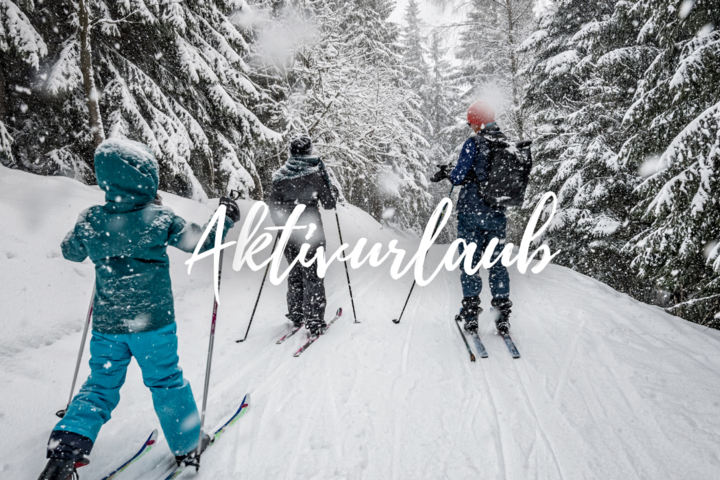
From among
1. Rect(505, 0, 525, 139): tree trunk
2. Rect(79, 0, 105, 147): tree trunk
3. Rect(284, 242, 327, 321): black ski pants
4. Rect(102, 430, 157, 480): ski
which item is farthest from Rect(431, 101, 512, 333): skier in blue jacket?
Rect(505, 0, 525, 139): tree trunk

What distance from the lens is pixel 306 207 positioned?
4.36 m

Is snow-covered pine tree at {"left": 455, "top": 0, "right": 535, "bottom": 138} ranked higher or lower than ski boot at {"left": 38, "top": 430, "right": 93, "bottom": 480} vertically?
higher

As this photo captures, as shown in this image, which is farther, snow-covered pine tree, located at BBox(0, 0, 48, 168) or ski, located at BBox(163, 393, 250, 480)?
snow-covered pine tree, located at BBox(0, 0, 48, 168)

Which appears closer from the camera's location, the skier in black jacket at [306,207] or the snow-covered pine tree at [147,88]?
the skier in black jacket at [306,207]

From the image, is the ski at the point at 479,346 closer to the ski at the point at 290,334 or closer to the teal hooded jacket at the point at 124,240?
the ski at the point at 290,334

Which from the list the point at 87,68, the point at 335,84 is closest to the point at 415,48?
the point at 335,84

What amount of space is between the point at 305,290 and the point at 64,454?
2738mm

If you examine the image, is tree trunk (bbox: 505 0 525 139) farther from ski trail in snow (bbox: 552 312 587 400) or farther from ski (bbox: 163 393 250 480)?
ski (bbox: 163 393 250 480)

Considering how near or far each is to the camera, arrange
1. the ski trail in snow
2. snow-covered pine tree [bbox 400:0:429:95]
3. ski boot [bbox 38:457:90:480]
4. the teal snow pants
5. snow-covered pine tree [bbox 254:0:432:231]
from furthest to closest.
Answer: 1. snow-covered pine tree [bbox 400:0:429:95]
2. snow-covered pine tree [bbox 254:0:432:231]
3. the ski trail in snow
4. the teal snow pants
5. ski boot [bbox 38:457:90:480]

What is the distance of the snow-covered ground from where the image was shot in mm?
2156

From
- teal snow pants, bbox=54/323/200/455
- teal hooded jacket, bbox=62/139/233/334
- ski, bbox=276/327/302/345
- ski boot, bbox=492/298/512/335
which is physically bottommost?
ski, bbox=276/327/302/345

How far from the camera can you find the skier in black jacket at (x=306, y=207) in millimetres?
4270

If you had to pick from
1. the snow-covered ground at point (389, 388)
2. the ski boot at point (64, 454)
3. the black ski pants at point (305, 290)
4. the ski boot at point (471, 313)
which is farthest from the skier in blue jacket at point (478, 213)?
the ski boot at point (64, 454)

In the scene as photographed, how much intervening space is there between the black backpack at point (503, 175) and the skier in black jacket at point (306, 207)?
1.94 meters
